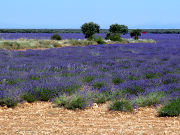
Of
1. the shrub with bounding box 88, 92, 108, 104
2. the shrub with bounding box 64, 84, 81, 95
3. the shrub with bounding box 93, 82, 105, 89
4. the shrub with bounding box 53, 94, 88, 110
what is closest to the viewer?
the shrub with bounding box 53, 94, 88, 110

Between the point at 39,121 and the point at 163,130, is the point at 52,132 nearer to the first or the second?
the point at 39,121

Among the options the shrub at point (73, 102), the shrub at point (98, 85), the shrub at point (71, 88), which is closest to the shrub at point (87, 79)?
the shrub at point (98, 85)

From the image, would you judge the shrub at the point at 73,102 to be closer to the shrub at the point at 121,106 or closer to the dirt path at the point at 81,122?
the dirt path at the point at 81,122

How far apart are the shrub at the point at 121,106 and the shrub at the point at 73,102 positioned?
59 cm

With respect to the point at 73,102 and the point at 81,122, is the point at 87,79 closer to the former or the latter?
the point at 73,102

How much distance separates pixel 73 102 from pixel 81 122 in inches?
38.0

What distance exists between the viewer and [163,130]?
470 cm

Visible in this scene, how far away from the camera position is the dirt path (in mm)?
4602

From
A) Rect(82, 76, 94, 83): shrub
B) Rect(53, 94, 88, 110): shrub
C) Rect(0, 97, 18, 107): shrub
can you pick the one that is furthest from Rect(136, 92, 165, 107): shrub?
Rect(0, 97, 18, 107): shrub

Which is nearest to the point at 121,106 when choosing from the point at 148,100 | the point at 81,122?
the point at 148,100

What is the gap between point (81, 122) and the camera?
516cm

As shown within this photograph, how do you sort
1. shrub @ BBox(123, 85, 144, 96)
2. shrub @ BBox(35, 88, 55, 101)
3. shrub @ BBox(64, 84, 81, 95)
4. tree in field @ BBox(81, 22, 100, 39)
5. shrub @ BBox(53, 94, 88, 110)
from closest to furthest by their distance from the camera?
shrub @ BBox(53, 94, 88, 110) → shrub @ BBox(35, 88, 55, 101) → shrub @ BBox(64, 84, 81, 95) → shrub @ BBox(123, 85, 144, 96) → tree in field @ BBox(81, 22, 100, 39)

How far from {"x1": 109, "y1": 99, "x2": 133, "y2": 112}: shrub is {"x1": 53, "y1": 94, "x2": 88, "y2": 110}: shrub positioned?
1.93 feet

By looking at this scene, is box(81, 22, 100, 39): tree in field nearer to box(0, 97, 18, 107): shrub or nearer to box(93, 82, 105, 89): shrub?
box(93, 82, 105, 89): shrub
